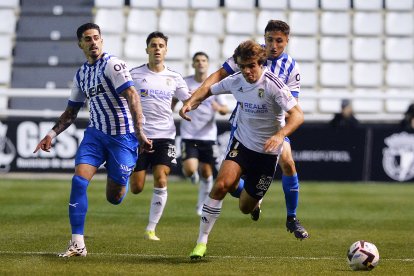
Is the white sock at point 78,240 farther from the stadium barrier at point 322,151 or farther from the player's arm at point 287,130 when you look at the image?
the stadium barrier at point 322,151

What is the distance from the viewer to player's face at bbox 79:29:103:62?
9.96 metres

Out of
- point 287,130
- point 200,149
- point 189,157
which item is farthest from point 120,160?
point 200,149

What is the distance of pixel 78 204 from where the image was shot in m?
9.74

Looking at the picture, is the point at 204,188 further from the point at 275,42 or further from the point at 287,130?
the point at 287,130

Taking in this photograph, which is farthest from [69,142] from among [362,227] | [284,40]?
[284,40]

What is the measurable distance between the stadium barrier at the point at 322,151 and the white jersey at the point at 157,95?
31.3 feet

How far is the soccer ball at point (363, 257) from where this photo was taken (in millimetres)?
8844

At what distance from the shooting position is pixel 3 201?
1669 cm

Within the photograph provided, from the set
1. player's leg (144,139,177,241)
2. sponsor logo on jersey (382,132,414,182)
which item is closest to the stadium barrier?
sponsor logo on jersey (382,132,414,182)

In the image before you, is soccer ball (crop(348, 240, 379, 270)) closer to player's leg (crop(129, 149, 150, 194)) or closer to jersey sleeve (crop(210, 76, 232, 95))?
jersey sleeve (crop(210, 76, 232, 95))

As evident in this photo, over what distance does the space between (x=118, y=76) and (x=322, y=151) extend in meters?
13.3

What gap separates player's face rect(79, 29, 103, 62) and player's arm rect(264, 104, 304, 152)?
2067 mm

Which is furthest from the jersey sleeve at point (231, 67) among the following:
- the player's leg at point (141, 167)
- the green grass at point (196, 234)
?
the player's leg at point (141, 167)

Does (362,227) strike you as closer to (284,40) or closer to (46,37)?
(284,40)
